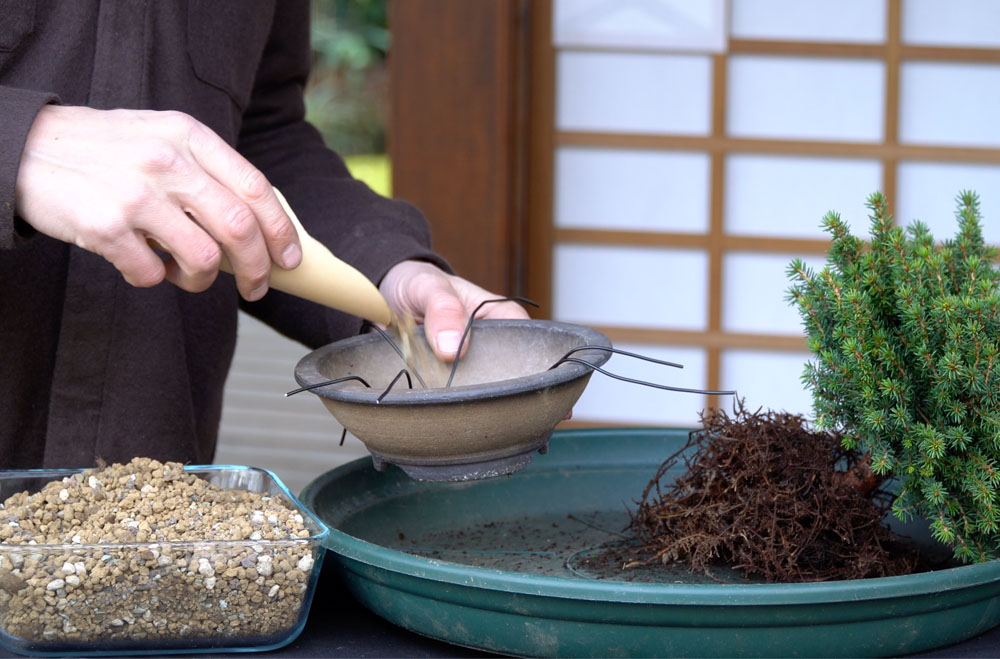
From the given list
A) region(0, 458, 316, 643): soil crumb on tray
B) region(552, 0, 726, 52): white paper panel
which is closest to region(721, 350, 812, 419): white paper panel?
region(552, 0, 726, 52): white paper panel

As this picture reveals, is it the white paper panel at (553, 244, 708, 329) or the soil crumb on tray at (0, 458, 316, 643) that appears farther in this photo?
the white paper panel at (553, 244, 708, 329)

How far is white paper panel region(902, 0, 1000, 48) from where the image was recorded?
8.96 feet

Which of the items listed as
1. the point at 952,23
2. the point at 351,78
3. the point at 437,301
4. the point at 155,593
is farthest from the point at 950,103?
the point at 351,78

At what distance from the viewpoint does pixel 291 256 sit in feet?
3.09

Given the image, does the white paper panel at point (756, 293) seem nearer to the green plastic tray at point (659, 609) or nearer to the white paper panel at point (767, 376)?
the white paper panel at point (767, 376)

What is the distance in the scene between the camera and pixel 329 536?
2.70 ft

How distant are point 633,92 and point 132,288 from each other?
191 cm

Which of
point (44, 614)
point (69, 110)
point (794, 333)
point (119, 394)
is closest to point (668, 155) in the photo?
point (794, 333)

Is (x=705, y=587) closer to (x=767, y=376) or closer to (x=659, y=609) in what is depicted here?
(x=659, y=609)

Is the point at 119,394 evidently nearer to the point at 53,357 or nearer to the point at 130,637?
the point at 53,357

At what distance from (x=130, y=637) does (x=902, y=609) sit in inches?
20.8

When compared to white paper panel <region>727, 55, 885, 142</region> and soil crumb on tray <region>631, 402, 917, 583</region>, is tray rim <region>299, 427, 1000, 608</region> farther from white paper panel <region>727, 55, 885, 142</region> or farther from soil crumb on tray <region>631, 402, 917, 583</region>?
white paper panel <region>727, 55, 885, 142</region>

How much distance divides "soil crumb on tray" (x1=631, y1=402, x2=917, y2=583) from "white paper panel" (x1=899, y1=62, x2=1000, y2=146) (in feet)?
6.79

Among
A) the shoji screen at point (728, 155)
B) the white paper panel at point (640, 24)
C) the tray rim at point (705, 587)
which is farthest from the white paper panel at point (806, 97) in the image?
the tray rim at point (705, 587)
